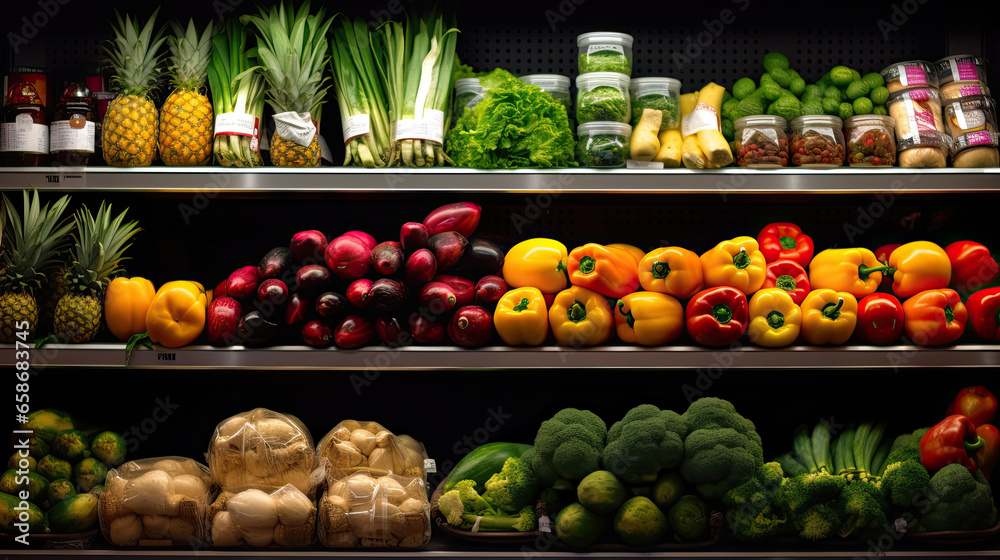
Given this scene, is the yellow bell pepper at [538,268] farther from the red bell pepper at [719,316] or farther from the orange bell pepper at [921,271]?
the orange bell pepper at [921,271]

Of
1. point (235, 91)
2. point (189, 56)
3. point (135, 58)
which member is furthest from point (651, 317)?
point (135, 58)

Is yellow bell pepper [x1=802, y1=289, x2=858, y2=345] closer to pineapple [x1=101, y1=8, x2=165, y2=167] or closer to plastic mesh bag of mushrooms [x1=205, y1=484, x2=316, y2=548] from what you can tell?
plastic mesh bag of mushrooms [x1=205, y1=484, x2=316, y2=548]

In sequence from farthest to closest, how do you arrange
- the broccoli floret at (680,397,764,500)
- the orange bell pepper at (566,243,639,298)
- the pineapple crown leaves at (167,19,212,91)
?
the pineapple crown leaves at (167,19,212,91), the orange bell pepper at (566,243,639,298), the broccoli floret at (680,397,764,500)

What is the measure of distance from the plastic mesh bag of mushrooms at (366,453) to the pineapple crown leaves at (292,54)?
1146mm

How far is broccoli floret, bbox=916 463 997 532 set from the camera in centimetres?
207

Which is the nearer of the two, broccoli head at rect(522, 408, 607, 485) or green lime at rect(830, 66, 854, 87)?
broccoli head at rect(522, 408, 607, 485)

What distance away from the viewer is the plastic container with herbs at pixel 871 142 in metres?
2.22

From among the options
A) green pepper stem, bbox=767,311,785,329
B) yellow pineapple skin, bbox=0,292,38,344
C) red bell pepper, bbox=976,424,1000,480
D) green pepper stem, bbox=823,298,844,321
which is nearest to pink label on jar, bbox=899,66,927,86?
green pepper stem, bbox=823,298,844,321

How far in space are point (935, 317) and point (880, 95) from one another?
827 millimetres

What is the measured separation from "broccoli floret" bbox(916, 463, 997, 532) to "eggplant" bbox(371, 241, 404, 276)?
1.91 m

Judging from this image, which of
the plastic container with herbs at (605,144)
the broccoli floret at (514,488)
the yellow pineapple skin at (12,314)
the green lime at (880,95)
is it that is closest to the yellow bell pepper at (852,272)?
the green lime at (880,95)

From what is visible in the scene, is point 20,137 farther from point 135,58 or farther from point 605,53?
point 605,53

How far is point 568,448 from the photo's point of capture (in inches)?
81.2

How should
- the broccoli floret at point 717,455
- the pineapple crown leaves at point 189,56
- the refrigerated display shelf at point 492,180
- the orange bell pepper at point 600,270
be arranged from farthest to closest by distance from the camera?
1. the pineapple crown leaves at point 189,56
2. the orange bell pepper at point 600,270
3. the refrigerated display shelf at point 492,180
4. the broccoli floret at point 717,455
